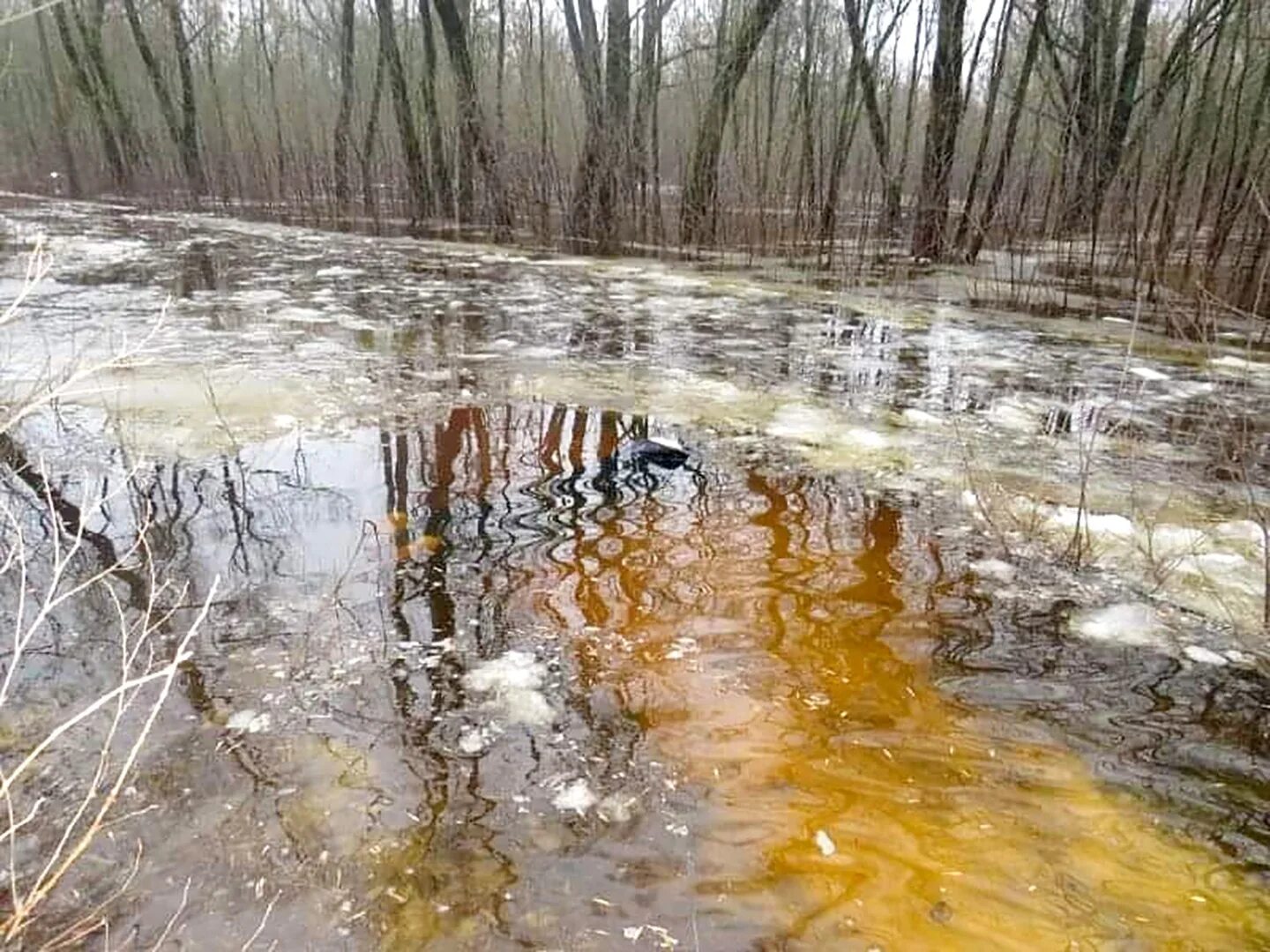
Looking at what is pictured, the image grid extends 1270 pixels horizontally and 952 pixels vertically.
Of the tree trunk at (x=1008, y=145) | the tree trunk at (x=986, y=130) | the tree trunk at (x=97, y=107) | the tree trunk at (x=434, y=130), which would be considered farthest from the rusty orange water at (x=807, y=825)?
the tree trunk at (x=97, y=107)

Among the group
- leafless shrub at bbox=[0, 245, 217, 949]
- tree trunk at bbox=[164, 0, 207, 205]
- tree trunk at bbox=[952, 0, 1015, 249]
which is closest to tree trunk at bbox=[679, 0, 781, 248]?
tree trunk at bbox=[952, 0, 1015, 249]

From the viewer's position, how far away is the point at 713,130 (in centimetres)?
1162

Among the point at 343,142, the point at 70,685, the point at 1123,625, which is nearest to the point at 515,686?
the point at 70,685

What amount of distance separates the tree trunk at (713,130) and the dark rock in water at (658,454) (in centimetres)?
777

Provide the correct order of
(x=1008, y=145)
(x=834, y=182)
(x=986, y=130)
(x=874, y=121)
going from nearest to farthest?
(x=1008, y=145), (x=986, y=130), (x=834, y=182), (x=874, y=121)

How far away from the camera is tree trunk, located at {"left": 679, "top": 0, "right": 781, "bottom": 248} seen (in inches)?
449

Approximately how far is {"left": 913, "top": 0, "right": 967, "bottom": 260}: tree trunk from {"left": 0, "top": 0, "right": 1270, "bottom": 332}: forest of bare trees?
0.10ft

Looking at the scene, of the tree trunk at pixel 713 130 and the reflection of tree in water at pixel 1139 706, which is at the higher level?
the tree trunk at pixel 713 130

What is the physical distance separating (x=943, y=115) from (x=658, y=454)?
26.1ft

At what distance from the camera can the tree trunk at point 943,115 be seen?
34.1ft

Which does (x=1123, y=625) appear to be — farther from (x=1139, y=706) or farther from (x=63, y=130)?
(x=63, y=130)

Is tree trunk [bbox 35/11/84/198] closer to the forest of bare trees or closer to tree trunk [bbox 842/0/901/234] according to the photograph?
the forest of bare trees

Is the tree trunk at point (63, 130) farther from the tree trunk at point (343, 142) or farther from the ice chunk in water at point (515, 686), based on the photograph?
the ice chunk in water at point (515, 686)

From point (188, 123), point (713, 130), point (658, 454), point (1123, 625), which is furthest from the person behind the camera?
point (188, 123)
